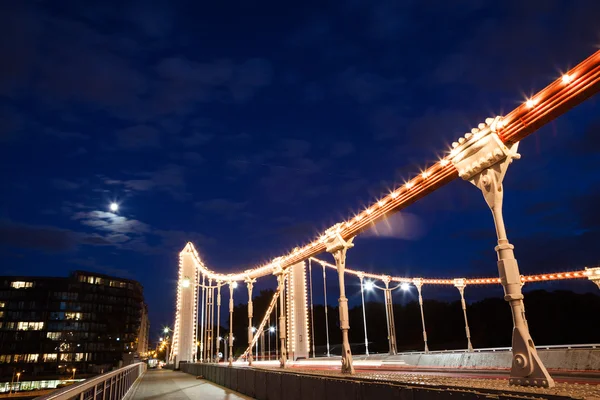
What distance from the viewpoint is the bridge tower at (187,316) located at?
152 ft

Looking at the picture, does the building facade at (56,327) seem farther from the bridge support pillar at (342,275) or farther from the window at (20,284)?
the bridge support pillar at (342,275)

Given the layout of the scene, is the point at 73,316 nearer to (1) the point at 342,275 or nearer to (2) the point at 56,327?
(2) the point at 56,327

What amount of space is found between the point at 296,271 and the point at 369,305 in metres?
58.6

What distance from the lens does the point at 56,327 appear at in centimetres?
10556

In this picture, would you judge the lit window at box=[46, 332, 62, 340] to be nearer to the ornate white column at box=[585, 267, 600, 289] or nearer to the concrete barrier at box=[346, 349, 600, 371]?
the concrete barrier at box=[346, 349, 600, 371]

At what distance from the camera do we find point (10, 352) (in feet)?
326

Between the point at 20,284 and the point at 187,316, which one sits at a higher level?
the point at 20,284

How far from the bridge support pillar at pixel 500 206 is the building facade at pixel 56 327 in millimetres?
102490

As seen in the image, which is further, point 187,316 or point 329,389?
point 187,316

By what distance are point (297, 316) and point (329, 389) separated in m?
26.7

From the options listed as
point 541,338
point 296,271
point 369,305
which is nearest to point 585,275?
point 296,271

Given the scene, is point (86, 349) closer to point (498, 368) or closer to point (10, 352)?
point (10, 352)

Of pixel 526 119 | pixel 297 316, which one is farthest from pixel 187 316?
pixel 526 119

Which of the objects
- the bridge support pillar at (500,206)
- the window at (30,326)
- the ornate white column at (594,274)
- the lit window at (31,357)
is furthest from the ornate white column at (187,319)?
the window at (30,326)
